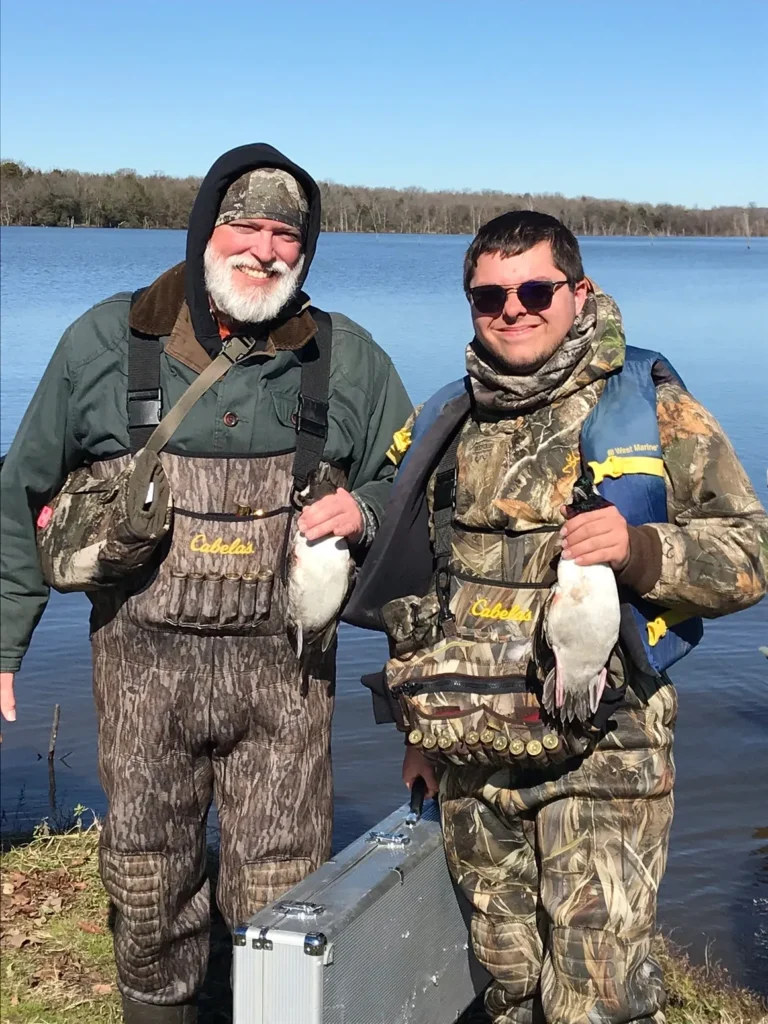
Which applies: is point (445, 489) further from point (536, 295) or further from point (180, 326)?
point (180, 326)

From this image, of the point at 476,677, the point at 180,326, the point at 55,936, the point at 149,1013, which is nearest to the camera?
the point at 476,677

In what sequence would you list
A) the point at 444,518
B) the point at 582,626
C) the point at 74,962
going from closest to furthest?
1. the point at 582,626
2. the point at 444,518
3. the point at 74,962

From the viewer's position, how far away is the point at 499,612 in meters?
3.42

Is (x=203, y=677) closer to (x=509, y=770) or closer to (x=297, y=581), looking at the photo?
(x=297, y=581)

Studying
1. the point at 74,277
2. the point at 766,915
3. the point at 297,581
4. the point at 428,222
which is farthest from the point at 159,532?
the point at 428,222

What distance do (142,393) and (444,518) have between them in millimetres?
1026

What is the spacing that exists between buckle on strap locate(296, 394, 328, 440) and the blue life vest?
3.07 ft

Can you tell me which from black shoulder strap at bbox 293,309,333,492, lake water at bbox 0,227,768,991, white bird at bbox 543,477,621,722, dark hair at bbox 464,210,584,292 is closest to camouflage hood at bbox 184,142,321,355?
black shoulder strap at bbox 293,309,333,492

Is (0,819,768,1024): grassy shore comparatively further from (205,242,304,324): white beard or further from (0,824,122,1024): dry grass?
(205,242,304,324): white beard

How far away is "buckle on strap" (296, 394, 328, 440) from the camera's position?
3.89m

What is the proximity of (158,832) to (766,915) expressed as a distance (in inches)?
152

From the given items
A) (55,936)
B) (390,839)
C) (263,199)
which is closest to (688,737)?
(55,936)

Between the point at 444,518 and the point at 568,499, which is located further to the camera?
the point at 444,518

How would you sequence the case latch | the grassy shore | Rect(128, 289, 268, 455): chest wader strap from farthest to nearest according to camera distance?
the grassy shore
Rect(128, 289, 268, 455): chest wader strap
the case latch
